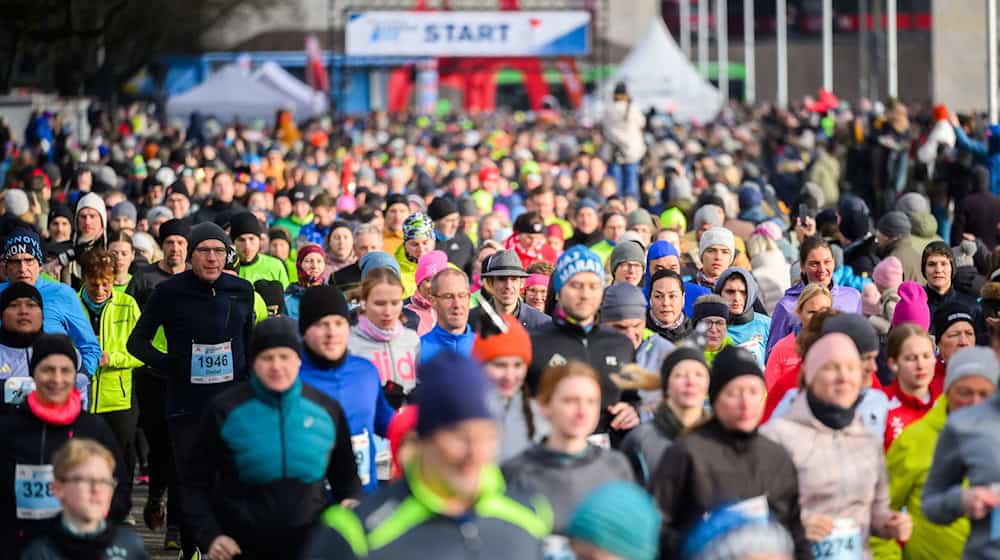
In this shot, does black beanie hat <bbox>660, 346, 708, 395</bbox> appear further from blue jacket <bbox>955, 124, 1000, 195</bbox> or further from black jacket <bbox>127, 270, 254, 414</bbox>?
blue jacket <bbox>955, 124, 1000, 195</bbox>

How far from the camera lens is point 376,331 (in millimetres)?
8719

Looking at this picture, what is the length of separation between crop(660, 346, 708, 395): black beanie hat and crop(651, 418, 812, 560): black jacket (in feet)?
1.33

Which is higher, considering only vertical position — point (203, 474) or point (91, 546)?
point (203, 474)

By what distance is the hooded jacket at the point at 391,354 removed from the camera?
8703 mm

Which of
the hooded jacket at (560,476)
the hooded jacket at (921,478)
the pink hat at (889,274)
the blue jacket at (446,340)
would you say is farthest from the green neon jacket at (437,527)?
the pink hat at (889,274)

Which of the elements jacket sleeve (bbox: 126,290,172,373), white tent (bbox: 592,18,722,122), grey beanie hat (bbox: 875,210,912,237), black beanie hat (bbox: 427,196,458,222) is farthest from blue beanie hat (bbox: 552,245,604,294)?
white tent (bbox: 592,18,722,122)

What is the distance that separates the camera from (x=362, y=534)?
5.31 metres

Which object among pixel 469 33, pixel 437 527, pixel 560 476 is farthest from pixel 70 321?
pixel 469 33

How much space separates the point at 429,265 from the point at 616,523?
A: 622 centimetres

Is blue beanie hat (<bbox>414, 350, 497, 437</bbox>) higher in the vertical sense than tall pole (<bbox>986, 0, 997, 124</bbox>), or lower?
lower

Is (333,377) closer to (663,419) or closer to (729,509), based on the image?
(663,419)

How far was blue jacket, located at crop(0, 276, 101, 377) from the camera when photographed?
402 inches

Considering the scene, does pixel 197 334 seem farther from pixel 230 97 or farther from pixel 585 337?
pixel 230 97

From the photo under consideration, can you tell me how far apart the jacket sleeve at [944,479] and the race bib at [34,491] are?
9.81ft
